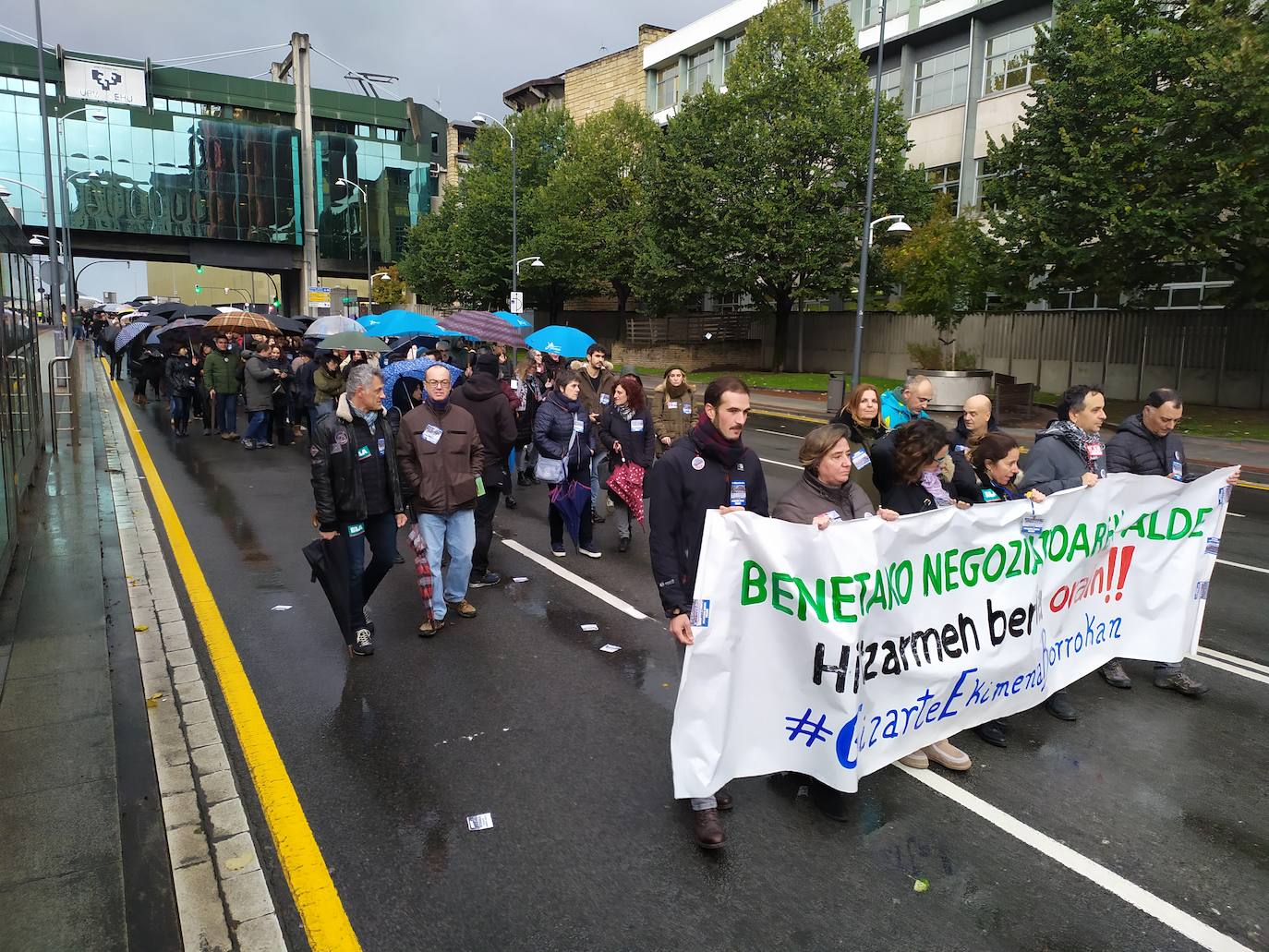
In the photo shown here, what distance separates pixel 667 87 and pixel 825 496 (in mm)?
53186

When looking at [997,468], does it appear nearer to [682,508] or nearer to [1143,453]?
[1143,453]

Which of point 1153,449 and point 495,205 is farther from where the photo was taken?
point 495,205

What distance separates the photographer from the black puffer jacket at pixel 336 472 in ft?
19.4

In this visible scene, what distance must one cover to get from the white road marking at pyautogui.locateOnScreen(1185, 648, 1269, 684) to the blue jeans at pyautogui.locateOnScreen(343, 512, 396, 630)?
5.28 metres

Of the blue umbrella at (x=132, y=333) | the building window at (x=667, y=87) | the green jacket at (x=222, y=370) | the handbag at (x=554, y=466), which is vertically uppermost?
the building window at (x=667, y=87)

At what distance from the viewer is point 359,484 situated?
6047 millimetres

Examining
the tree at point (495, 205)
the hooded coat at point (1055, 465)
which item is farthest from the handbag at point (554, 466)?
the tree at point (495, 205)

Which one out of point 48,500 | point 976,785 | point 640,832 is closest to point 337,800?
point 640,832

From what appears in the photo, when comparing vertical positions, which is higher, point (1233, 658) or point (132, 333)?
point (132, 333)

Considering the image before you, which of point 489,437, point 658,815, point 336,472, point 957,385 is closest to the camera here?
point 658,815

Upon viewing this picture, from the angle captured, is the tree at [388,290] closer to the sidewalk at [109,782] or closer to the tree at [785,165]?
the tree at [785,165]

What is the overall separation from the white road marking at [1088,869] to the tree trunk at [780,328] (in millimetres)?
32927

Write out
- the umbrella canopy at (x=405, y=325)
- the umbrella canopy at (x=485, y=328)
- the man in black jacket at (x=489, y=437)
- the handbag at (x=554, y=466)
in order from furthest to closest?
1. the umbrella canopy at (x=405, y=325)
2. the umbrella canopy at (x=485, y=328)
3. the handbag at (x=554, y=466)
4. the man in black jacket at (x=489, y=437)

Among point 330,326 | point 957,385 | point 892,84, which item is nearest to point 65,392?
point 330,326
